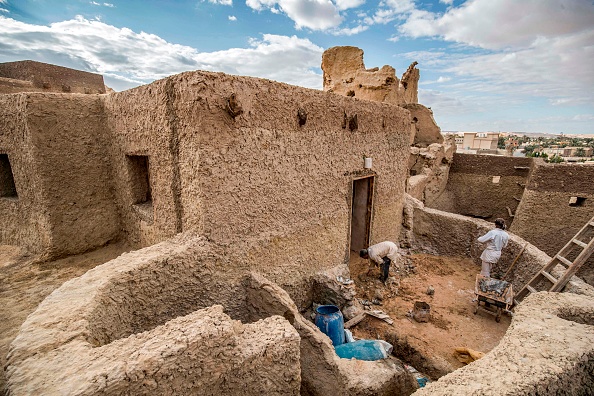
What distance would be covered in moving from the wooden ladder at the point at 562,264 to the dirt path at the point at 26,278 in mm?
7048

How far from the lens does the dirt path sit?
2920mm

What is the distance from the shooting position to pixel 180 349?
1.90m

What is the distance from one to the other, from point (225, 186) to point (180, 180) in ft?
1.86

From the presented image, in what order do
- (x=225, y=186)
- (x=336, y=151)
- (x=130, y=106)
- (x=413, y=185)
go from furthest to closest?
(x=413, y=185) < (x=336, y=151) < (x=130, y=106) < (x=225, y=186)

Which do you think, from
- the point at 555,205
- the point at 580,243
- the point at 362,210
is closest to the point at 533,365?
the point at 580,243

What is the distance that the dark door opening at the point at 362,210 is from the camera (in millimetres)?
6095

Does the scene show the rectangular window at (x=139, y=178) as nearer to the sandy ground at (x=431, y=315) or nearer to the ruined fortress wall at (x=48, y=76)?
the sandy ground at (x=431, y=315)

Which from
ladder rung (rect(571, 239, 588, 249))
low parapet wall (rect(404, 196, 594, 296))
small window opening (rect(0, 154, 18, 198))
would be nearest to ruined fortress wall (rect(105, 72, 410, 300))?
small window opening (rect(0, 154, 18, 198))

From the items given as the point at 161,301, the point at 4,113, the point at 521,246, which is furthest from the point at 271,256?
the point at 521,246

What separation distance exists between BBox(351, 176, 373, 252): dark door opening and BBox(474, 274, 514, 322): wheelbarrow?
2245 mm

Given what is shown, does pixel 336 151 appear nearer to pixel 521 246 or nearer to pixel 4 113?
pixel 521 246

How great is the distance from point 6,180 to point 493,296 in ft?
28.4

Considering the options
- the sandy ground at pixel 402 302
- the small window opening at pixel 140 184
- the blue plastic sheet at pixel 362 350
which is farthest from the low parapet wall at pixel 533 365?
the small window opening at pixel 140 184

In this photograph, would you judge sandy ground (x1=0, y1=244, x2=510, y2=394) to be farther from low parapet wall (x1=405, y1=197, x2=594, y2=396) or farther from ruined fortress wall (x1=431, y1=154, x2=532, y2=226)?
ruined fortress wall (x1=431, y1=154, x2=532, y2=226)
